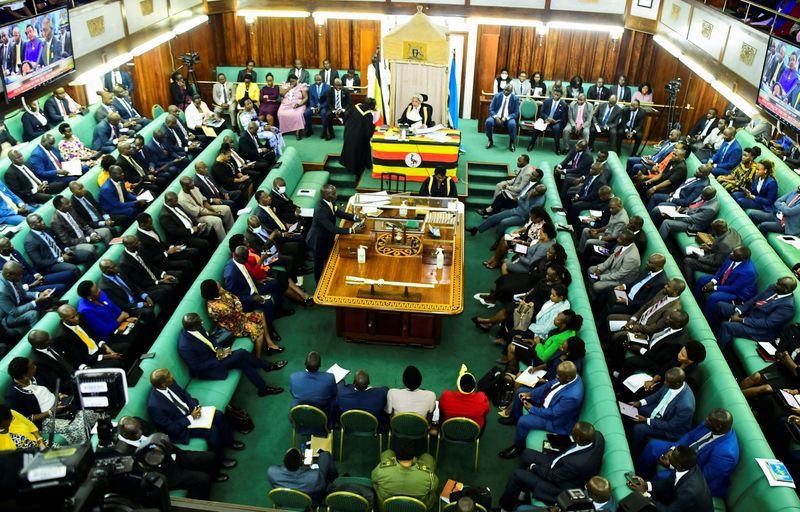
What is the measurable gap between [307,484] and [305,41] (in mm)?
12657

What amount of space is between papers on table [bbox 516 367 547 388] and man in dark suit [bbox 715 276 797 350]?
2260 mm

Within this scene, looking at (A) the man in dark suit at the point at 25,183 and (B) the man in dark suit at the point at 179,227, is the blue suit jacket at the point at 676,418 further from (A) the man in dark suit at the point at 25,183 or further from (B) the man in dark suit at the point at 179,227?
(A) the man in dark suit at the point at 25,183

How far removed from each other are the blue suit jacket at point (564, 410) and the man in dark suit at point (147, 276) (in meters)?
4.59

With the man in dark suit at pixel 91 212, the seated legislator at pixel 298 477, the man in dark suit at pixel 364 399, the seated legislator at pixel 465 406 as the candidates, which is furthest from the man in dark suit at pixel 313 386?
the man in dark suit at pixel 91 212

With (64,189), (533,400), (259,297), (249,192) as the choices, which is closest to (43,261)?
(64,189)

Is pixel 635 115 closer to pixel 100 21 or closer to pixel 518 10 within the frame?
pixel 518 10

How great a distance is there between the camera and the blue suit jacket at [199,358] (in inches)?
243

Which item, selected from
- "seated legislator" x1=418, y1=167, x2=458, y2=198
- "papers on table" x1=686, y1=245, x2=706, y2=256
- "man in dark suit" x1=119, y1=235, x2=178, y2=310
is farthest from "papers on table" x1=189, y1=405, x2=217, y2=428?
"papers on table" x1=686, y1=245, x2=706, y2=256

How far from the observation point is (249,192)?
34.1 feet

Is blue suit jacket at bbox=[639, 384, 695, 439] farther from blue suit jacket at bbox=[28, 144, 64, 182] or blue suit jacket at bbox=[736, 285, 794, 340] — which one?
blue suit jacket at bbox=[28, 144, 64, 182]

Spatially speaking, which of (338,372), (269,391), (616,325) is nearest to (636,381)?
(616,325)

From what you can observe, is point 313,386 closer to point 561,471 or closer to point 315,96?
point 561,471

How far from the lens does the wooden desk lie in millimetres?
7309

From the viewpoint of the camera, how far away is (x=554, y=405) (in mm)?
5734
